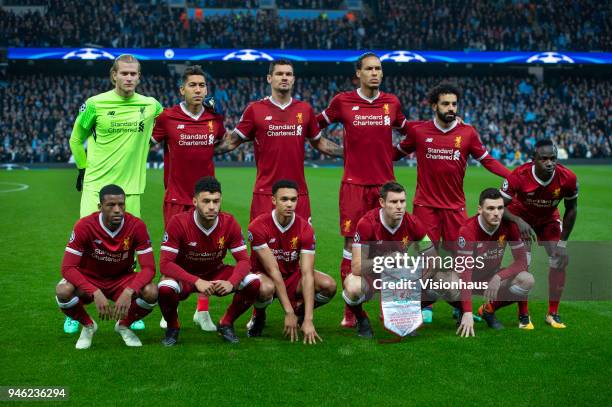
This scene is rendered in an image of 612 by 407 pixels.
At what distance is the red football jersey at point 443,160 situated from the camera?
7.32 m

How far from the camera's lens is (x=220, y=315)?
298 inches

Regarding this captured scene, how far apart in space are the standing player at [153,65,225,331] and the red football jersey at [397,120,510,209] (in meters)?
1.99

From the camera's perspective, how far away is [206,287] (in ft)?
20.1

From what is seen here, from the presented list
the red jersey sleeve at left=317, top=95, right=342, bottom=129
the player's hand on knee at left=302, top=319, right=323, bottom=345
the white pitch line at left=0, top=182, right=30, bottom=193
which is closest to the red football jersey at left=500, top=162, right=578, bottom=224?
the red jersey sleeve at left=317, top=95, right=342, bottom=129

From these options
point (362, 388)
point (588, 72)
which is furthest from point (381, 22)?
point (362, 388)

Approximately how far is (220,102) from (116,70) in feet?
97.9

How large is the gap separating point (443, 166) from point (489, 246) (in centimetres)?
89

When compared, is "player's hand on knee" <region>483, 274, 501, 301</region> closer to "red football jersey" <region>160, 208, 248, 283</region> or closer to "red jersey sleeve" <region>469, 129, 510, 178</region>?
"red jersey sleeve" <region>469, 129, 510, 178</region>

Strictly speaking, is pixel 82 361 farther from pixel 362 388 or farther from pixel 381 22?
pixel 381 22

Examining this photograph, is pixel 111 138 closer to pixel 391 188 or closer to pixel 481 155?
pixel 391 188

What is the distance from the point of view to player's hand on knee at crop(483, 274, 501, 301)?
269 inches

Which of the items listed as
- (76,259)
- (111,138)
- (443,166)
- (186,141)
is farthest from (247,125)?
(76,259)

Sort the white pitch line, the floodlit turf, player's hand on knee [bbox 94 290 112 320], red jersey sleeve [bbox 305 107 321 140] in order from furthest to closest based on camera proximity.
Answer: the white pitch line
red jersey sleeve [bbox 305 107 321 140]
player's hand on knee [bbox 94 290 112 320]
the floodlit turf

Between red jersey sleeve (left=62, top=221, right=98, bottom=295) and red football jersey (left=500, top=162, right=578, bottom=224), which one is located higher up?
red football jersey (left=500, top=162, right=578, bottom=224)
